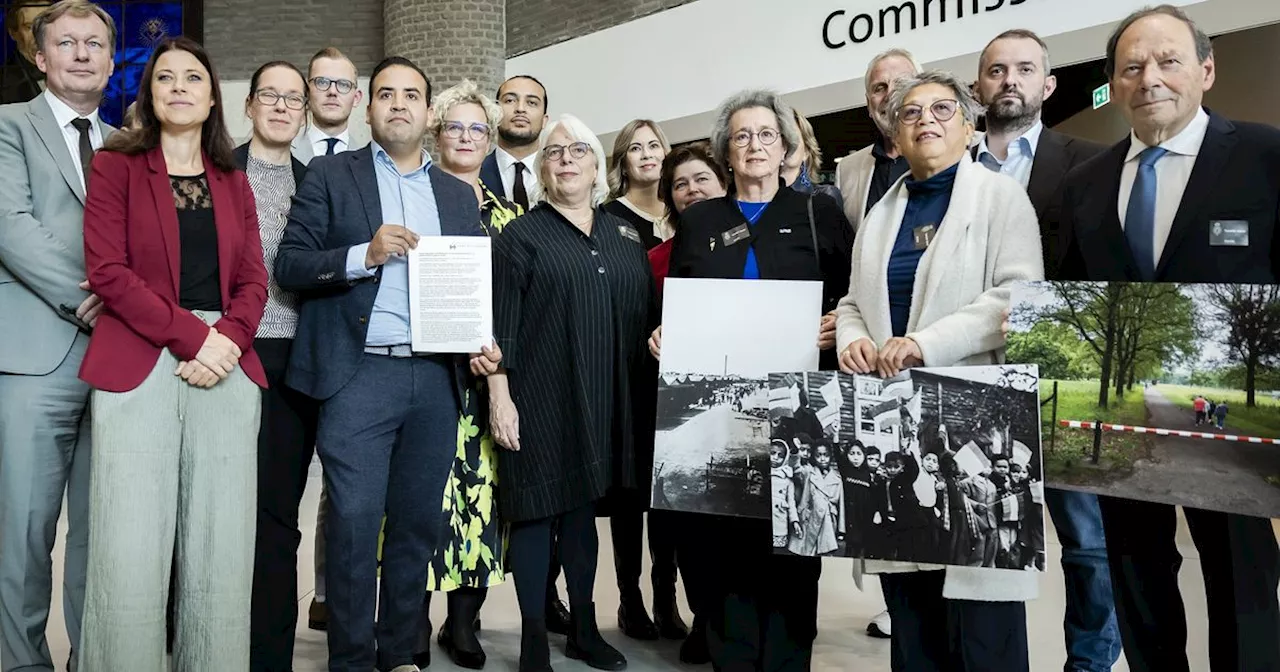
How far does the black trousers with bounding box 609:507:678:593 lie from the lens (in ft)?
12.1

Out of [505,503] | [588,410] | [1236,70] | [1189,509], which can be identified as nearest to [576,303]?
[588,410]

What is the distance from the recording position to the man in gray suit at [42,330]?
284 cm

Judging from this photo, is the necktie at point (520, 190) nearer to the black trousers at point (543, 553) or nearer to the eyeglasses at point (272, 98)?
the eyeglasses at point (272, 98)

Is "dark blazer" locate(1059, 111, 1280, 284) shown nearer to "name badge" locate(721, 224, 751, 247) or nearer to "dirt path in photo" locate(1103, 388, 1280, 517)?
"dirt path in photo" locate(1103, 388, 1280, 517)

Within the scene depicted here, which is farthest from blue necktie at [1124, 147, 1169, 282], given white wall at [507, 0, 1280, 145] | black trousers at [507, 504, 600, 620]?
white wall at [507, 0, 1280, 145]

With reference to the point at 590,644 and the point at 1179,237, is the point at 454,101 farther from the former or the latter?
the point at 1179,237

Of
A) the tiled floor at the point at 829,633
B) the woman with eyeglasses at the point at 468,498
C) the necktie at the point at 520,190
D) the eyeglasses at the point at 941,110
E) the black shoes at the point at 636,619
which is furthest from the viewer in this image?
the necktie at the point at 520,190

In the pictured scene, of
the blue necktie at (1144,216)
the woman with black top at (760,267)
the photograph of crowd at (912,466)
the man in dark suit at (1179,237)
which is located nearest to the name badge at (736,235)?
the woman with black top at (760,267)

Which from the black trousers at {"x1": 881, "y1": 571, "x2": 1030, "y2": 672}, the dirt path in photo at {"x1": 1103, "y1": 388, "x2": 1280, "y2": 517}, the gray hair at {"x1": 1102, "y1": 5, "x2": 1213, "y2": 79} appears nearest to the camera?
the dirt path in photo at {"x1": 1103, "y1": 388, "x2": 1280, "y2": 517}

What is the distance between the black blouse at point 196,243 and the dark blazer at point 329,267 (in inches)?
10.3

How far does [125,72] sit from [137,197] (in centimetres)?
1229

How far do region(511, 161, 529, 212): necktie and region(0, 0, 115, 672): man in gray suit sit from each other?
1.75 m

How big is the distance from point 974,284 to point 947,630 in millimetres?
827

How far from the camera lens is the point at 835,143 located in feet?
30.6
